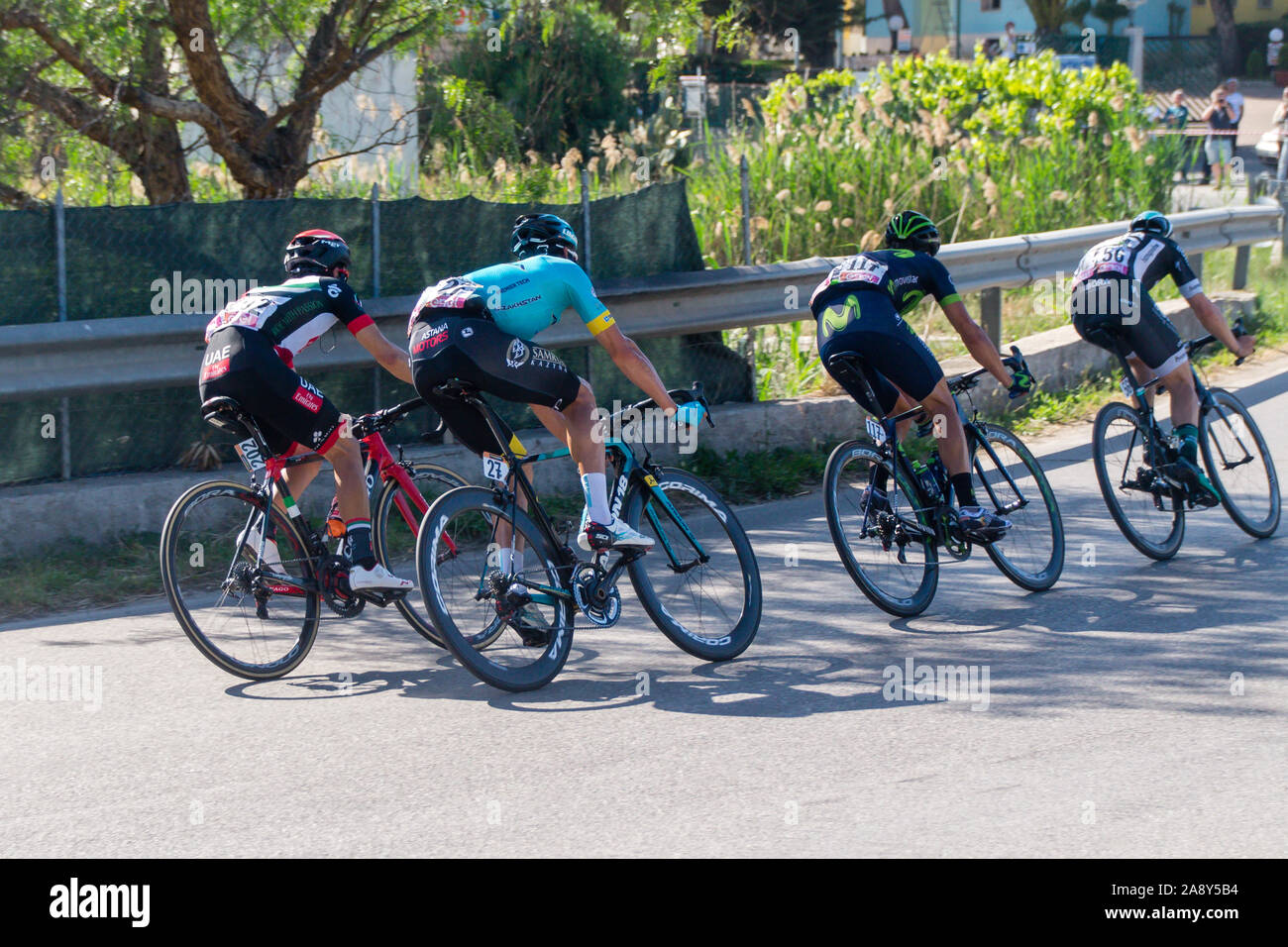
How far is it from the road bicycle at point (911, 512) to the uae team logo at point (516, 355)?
164 cm

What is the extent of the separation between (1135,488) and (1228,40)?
2213 inches

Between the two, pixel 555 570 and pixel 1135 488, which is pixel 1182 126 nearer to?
pixel 1135 488

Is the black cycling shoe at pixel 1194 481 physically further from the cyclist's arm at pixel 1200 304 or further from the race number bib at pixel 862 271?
the race number bib at pixel 862 271

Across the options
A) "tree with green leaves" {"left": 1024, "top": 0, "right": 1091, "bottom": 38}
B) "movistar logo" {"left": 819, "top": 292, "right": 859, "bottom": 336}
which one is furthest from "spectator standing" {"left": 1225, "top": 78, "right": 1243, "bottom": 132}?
"tree with green leaves" {"left": 1024, "top": 0, "right": 1091, "bottom": 38}

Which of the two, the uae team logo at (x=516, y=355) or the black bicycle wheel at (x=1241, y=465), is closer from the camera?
the uae team logo at (x=516, y=355)

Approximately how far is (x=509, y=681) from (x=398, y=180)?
8.36 meters

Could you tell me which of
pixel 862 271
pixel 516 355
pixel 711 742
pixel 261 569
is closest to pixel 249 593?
pixel 261 569

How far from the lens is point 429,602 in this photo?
5.68 metres

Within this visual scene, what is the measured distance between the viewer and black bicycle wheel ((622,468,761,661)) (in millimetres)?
6316

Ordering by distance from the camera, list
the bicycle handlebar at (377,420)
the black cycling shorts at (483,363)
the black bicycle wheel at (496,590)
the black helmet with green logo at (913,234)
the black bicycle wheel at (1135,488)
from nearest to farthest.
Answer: the black bicycle wheel at (496,590)
the black cycling shorts at (483,363)
the bicycle handlebar at (377,420)
the black helmet with green logo at (913,234)
the black bicycle wheel at (1135,488)

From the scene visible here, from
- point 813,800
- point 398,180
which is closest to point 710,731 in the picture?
point 813,800

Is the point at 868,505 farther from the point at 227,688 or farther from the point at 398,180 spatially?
A: the point at 398,180

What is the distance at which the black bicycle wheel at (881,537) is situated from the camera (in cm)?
696

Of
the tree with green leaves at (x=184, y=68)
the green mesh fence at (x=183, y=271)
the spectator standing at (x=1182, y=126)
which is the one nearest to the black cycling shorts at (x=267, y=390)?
the green mesh fence at (x=183, y=271)
